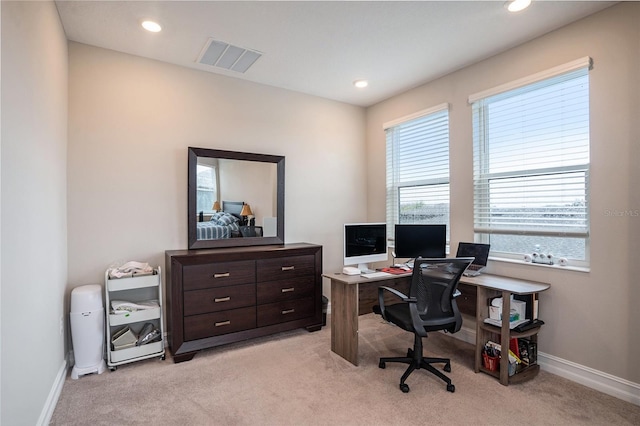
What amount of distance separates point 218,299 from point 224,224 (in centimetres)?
82

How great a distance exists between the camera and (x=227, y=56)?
10.6ft

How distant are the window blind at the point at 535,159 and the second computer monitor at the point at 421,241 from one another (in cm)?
38

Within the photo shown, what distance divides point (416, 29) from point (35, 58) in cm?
270

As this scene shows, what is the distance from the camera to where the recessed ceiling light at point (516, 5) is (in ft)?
7.91

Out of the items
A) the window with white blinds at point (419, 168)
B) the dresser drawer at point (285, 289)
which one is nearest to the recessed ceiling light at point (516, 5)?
the window with white blinds at point (419, 168)

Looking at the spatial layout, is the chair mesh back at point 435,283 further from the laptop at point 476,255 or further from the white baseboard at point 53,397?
the white baseboard at point 53,397

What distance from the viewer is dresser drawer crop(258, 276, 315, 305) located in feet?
11.2

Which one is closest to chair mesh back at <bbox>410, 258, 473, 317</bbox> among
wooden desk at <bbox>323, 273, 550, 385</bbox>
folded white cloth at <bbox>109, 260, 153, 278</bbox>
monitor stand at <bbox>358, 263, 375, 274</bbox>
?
wooden desk at <bbox>323, 273, 550, 385</bbox>

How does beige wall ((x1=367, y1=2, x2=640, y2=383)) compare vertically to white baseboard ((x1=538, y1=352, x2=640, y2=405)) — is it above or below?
above

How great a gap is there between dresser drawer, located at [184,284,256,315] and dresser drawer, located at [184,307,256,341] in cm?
5

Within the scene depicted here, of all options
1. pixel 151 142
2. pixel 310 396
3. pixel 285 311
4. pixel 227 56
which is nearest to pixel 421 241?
pixel 285 311

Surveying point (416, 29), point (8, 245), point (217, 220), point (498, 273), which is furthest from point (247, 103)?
point (498, 273)

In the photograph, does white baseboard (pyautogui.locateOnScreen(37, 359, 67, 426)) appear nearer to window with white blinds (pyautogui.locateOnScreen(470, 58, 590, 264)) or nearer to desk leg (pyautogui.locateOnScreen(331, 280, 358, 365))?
desk leg (pyautogui.locateOnScreen(331, 280, 358, 365))

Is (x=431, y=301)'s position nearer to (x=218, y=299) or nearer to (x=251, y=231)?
(x=218, y=299)
